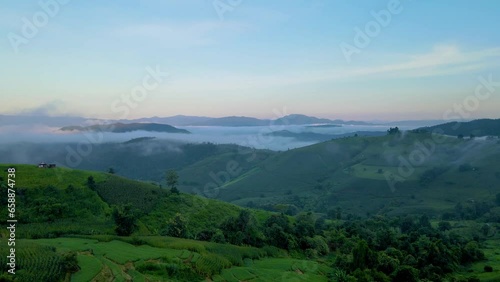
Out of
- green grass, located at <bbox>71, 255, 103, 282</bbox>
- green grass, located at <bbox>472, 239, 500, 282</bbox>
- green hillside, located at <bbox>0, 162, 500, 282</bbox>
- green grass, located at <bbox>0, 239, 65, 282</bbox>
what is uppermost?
green grass, located at <bbox>0, 239, 65, 282</bbox>

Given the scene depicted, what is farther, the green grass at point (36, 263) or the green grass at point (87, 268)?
the green grass at point (87, 268)

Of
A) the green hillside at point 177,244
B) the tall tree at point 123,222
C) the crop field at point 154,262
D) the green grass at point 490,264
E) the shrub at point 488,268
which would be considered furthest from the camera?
the shrub at point 488,268

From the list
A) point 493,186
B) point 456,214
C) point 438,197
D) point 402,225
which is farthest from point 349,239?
point 493,186

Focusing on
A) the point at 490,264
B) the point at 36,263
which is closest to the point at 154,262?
the point at 36,263

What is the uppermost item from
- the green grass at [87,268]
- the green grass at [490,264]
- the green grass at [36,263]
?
the green grass at [36,263]

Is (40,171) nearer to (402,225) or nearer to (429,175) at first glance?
(402,225)

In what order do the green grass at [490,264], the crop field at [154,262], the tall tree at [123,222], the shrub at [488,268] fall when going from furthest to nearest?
the shrub at [488,268], the green grass at [490,264], the tall tree at [123,222], the crop field at [154,262]

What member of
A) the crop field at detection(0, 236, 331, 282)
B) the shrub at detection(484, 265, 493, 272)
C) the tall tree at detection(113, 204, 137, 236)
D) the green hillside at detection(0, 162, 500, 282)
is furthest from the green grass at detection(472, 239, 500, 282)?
the tall tree at detection(113, 204, 137, 236)

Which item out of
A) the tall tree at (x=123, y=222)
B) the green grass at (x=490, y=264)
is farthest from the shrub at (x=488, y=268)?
the tall tree at (x=123, y=222)

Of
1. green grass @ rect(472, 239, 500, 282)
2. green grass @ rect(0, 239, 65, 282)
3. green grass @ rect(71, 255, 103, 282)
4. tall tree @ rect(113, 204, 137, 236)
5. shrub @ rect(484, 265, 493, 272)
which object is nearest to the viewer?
green grass @ rect(0, 239, 65, 282)

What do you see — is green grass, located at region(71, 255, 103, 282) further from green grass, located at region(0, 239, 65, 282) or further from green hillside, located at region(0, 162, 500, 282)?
green grass, located at region(0, 239, 65, 282)

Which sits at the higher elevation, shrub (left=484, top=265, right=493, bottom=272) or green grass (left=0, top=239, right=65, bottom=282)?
green grass (left=0, top=239, right=65, bottom=282)

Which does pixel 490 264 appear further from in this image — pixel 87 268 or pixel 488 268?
pixel 87 268

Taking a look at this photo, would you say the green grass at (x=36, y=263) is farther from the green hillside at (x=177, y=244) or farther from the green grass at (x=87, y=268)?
the green grass at (x=87, y=268)
